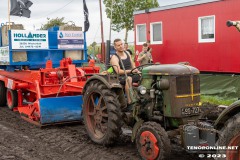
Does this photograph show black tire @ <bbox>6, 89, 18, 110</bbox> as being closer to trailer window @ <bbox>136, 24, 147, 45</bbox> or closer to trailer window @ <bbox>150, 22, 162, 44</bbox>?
trailer window @ <bbox>150, 22, 162, 44</bbox>

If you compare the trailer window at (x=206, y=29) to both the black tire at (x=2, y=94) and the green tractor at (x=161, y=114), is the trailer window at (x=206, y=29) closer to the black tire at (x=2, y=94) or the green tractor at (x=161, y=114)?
the black tire at (x=2, y=94)

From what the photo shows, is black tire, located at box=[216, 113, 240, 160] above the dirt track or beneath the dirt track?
above

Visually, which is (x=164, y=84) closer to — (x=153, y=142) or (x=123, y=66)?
(x=153, y=142)

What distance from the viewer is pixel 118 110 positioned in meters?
5.64

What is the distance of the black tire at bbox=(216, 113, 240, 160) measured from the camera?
3.89m

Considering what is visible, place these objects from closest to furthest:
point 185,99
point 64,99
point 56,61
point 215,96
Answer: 1. point 185,99
2. point 64,99
3. point 56,61
4. point 215,96

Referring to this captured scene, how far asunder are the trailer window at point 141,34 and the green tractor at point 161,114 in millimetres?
9225

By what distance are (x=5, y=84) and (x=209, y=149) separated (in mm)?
6391

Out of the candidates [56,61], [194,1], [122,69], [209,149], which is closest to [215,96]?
[194,1]

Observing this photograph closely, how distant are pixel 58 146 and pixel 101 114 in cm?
84

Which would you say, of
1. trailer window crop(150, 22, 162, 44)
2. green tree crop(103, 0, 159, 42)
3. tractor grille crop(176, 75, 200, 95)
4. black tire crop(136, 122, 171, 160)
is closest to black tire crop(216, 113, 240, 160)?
black tire crop(136, 122, 171, 160)

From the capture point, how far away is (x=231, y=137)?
12.9ft

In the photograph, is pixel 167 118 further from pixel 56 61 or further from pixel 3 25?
pixel 3 25

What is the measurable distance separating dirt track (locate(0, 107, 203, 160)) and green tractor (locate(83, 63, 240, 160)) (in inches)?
9.3
